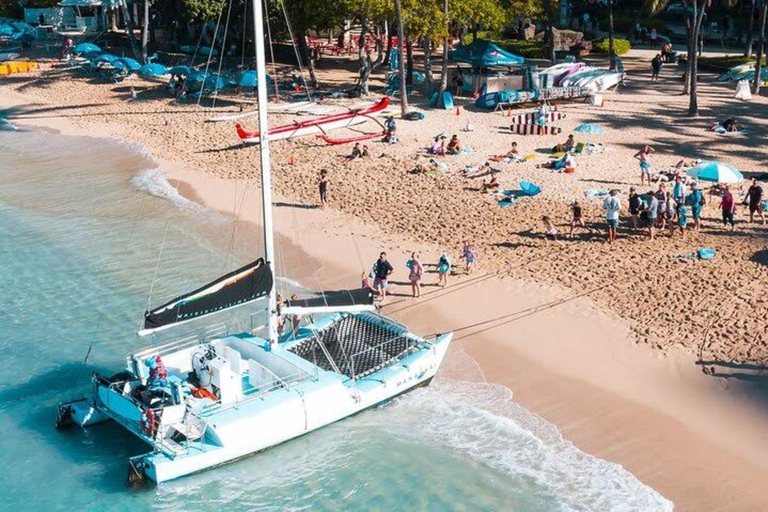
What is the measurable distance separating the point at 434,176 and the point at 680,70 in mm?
23027

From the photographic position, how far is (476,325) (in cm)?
2330

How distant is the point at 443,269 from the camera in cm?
2497

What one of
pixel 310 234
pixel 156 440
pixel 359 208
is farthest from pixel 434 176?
pixel 156 440

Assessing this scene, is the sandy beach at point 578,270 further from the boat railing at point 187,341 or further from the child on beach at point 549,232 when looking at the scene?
the boat railing at point 187,341

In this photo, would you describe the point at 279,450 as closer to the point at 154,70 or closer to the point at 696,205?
the point at 696,205

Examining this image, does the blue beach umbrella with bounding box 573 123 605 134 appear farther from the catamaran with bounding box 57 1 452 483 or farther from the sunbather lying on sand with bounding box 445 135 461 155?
the catamaran with bounding box 57 1 452 483

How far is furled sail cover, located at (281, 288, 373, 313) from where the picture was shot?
20.4m

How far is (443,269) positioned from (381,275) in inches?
65.8

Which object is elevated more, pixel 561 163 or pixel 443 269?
pixel 561 163

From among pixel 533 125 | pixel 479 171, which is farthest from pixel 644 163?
pixel 533 125

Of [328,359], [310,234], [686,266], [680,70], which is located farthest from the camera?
[680,70]

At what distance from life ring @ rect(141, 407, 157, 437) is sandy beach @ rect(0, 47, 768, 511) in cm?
738

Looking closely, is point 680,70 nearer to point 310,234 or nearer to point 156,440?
point 310,234

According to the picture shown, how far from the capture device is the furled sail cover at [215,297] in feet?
63.0
